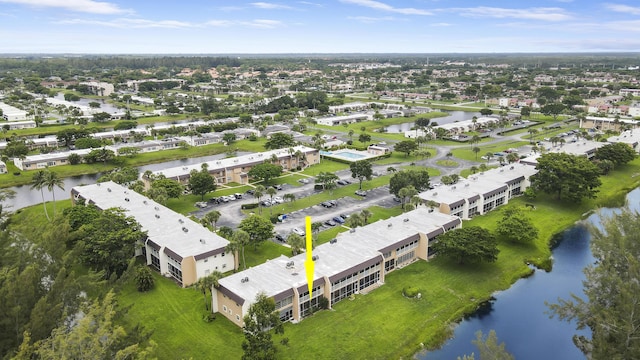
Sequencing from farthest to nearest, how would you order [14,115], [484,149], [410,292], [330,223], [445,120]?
[445,120], [14,115], [484,149], [330,223], [410,292]

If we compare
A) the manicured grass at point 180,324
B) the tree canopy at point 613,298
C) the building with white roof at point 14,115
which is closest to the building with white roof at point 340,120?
the building with white roof at point 14,115

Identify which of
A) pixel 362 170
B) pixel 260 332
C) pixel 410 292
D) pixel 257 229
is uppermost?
pixel 362 170

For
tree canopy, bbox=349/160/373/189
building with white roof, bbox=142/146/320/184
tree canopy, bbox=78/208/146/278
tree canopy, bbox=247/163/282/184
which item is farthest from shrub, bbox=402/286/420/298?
building with white roof, bbox=142/146/320/184

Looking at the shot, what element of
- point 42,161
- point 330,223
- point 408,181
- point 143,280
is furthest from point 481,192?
point 42,161

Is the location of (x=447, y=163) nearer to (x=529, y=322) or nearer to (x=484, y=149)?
(x=484, y=149)

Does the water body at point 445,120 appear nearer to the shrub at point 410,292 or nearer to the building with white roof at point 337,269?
the building with white roof at point 337,269
